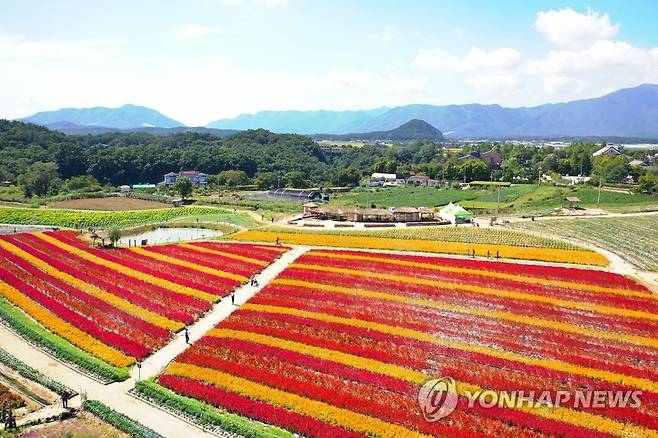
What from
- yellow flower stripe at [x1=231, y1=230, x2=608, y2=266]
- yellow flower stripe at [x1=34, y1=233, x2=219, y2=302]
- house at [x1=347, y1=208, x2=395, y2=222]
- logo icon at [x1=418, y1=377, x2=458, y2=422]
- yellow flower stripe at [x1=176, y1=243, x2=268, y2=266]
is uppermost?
house at [x1=347, y1=208, x2=395, y2=222]

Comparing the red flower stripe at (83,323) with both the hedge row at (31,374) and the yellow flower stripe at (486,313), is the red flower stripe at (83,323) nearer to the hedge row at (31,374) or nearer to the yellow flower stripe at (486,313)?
the hedge row at (31,374)

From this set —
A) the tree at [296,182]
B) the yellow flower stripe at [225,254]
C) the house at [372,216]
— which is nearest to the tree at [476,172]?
the tree at [296,182]

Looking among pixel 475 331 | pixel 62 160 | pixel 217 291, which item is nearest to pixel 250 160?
pixel 62 160

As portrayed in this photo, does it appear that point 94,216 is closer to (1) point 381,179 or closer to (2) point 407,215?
(2) point 407,215

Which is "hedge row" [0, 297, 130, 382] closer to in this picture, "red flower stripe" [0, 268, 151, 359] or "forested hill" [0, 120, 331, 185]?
"red flower stripe" [0, 268, 151, 359]

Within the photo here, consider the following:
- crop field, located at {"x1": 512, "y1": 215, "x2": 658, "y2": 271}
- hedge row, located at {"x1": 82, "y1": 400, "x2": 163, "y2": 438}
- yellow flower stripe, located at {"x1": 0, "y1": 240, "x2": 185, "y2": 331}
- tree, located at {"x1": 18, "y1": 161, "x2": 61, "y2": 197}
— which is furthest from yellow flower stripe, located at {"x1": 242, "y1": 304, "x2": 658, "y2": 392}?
tree, located at {"x1": 18, "y1": 161, "x2": 61, "y2": 197}

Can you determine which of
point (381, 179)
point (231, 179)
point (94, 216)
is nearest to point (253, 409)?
point (94, 216)
